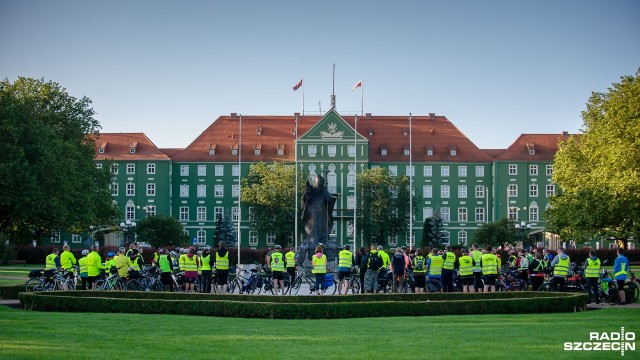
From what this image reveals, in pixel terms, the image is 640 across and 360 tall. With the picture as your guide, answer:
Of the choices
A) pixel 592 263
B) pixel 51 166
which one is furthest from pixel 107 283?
pixel 51 166

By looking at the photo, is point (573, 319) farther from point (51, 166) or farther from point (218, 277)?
point (51, 166)

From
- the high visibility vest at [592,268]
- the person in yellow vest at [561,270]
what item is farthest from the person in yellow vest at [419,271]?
the high visibility vest at [592,268]

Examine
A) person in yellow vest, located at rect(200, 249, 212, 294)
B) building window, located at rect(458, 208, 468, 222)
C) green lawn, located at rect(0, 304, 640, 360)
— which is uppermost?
building window, located at rect(458, 208, 468, 222)

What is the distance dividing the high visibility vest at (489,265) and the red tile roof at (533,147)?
254ft

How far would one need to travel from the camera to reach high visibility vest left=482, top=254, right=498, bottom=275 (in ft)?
106

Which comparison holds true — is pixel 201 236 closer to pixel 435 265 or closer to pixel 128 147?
pixel 128 147

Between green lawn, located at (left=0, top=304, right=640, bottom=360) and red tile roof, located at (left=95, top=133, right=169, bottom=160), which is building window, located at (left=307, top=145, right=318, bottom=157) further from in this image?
green lawn, located at (left=0, top=304, right=640, bottom=360)

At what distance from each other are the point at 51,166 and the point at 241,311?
123ft

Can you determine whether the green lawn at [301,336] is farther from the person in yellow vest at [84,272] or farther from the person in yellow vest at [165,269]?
the person in yellow vest at [165,269]

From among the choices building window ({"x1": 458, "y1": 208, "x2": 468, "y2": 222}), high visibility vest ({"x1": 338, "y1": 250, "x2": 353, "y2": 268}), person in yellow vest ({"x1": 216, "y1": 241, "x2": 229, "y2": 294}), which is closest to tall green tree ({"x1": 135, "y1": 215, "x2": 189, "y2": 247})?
building window ({"x1": 458, "y1": 208, "x2": 468, "y2": 222})

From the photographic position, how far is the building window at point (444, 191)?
111438 mm

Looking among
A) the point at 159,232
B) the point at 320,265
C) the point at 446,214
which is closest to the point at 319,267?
the point at 320,265

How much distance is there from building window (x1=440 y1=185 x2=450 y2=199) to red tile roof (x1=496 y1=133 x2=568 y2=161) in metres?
6.67

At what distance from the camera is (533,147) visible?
10894 cm
